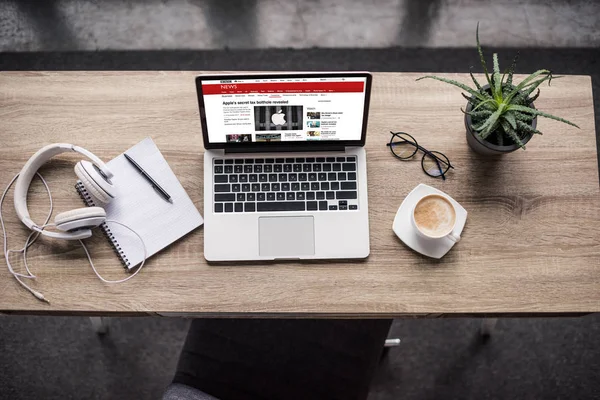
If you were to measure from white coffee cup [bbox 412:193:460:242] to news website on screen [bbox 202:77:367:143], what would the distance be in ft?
0.70

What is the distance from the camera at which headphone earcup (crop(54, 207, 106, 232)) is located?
124 centimetres

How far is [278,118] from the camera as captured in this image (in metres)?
1.28

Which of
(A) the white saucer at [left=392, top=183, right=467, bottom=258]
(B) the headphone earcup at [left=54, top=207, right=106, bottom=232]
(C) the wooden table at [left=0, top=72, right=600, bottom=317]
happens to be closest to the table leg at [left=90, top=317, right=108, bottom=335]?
(C) the wooden table at [left=0, top=72, right=600, bottom=317]

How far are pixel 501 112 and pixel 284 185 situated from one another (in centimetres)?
50

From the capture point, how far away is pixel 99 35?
227 centimetres

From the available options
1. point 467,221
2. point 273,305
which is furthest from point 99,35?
point 467,221

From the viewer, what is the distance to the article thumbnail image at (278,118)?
4.14ft

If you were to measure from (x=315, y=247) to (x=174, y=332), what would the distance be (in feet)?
3.00

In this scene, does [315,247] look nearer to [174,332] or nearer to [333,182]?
[333,182]

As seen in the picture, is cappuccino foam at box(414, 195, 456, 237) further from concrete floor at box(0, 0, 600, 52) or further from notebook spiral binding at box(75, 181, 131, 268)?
concrete floor at box(0, 0, 600, 52)

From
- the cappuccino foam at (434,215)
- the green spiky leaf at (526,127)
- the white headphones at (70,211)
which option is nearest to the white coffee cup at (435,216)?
the cappuccino foam at (434,215)

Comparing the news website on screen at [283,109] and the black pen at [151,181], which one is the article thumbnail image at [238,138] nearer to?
the news website on screen at [283,109]

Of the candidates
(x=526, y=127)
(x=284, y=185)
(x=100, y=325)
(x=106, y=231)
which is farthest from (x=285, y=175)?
(x=100, y=325)

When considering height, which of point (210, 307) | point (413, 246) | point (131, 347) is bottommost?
point (131, 347)
